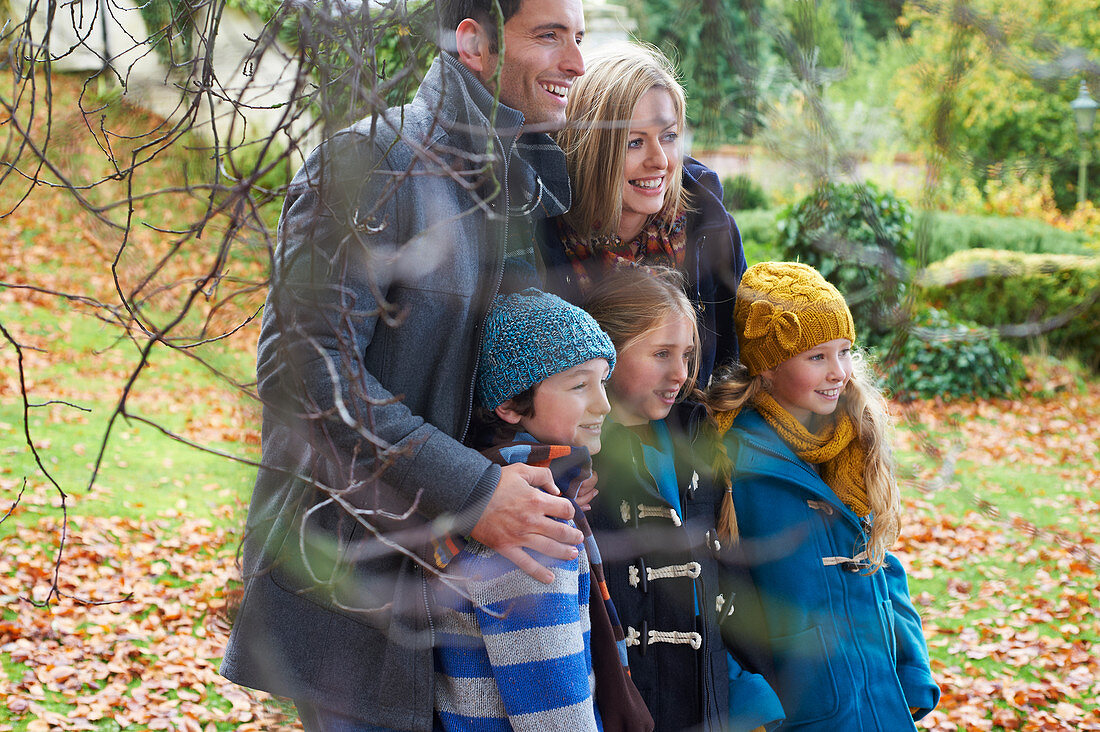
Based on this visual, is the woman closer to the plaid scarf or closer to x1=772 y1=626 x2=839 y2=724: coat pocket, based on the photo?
the plaid scarf

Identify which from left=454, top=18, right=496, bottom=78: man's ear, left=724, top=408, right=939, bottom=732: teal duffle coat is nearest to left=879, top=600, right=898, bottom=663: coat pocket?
left=724, top=408, right=939, bottom=732: teal duffle coat

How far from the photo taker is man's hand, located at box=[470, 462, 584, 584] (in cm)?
157

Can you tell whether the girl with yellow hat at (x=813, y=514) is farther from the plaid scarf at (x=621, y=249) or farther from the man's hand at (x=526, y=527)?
the man's hand at (x=526, y=527)

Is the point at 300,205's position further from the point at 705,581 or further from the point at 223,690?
the point at 223,690

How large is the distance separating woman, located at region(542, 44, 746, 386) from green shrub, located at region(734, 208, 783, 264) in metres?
5.71

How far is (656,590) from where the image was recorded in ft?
6.43

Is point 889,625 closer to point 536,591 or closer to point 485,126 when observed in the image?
point 536,591

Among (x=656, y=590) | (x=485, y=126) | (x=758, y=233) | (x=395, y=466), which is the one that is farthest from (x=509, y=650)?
(x=758, y=233)

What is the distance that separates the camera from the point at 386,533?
161 cm

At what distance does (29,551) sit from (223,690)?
4.59 feet

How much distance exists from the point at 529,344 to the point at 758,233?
7.81m

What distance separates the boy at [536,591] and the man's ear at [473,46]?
444mm

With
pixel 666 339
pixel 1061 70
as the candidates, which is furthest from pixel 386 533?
pixel 1061 70

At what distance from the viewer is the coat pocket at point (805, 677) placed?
2.08m
